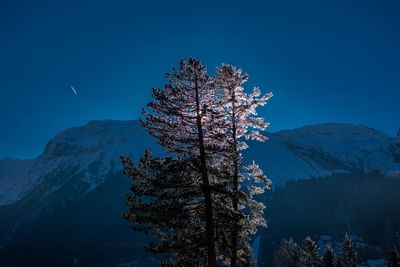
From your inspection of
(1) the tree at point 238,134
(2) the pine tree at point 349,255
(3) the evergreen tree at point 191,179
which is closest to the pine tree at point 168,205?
(3) the evergreen tree at point 191,179

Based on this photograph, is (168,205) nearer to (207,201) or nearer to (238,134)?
(207,201)

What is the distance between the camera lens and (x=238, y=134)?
20.2m

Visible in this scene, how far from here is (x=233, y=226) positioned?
17438mm

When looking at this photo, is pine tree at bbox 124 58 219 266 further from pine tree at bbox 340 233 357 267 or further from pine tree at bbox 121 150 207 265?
pine tree at bbox 340 233 357 267

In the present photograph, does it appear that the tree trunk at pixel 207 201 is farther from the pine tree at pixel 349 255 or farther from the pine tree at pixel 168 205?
the pine tree at pixel 349 255

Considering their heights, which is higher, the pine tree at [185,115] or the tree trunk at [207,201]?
the pine tree at [185,115]

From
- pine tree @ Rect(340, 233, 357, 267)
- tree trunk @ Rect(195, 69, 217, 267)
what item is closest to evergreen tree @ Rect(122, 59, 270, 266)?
tree trunk @ Rect(195, 69, 217, 267)

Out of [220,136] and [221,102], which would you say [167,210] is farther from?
[221,102]

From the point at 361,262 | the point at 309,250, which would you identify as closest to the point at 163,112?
the point at 309,250

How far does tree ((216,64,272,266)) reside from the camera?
18.4m

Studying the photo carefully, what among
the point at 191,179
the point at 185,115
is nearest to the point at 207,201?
the point at 191,179

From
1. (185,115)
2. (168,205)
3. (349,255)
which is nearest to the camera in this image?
(168,205)

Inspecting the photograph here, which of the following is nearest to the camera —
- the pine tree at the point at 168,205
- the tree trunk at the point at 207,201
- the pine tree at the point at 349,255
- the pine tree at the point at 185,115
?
the tree trunk at the point at 207,201

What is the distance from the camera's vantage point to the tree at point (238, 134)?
18.4m
